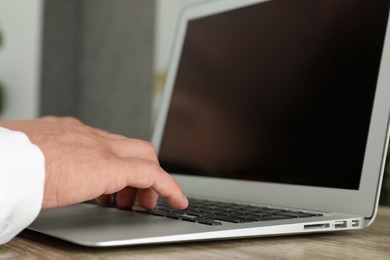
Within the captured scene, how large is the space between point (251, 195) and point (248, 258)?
321 mm

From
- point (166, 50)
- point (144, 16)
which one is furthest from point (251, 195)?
point (144, 16)

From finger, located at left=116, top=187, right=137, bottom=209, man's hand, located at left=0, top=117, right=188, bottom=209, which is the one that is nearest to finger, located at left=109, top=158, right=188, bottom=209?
man's hand, located at left=0, top=117, right=188, bottom=209

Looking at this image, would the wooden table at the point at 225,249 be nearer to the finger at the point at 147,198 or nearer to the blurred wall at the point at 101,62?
the finger at the point at 147,198

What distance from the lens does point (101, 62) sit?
2.80 m

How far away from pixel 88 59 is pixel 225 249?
2.56 metres

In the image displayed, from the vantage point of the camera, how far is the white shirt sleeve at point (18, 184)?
437 millimetres

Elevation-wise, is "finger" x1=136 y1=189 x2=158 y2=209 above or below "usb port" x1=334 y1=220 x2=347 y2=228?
below

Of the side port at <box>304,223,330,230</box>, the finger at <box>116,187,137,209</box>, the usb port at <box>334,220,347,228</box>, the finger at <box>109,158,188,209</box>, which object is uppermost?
the finger at <box>109,158,188,209</box>

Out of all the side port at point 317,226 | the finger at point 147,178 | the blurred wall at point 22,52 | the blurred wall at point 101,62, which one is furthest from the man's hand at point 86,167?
the blurred wall at point 22,52

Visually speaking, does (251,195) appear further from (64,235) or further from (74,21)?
(74,21)

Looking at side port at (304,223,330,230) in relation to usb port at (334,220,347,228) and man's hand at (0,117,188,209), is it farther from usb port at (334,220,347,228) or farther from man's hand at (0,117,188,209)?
man's hand at (0,117,188,209)

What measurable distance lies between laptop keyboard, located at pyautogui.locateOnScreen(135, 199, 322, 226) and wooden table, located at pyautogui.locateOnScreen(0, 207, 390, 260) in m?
0.03

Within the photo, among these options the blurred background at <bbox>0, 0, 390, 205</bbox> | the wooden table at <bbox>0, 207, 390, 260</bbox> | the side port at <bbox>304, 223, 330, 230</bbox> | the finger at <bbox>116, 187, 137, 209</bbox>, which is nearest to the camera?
the wooden table at <bbox>0, 207, 390, 260</bbox>

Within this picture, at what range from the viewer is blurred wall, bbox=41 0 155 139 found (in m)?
2.50
